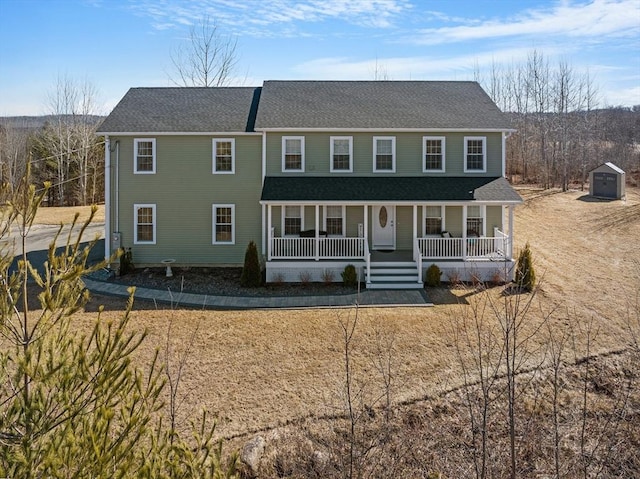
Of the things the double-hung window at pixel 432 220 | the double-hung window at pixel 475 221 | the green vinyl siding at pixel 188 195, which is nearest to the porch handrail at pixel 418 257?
the double-hung window at pixel 432 220

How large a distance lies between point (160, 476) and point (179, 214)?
1682 cm

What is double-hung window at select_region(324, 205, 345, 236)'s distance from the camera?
19781 mm

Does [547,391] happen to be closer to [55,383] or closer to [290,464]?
[290,464]

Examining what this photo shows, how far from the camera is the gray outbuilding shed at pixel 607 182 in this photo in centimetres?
3172

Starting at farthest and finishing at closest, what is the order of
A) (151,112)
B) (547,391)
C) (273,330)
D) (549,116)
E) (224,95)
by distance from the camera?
(549,116) → (224,95) → (151,112) → (273,330) → (547,391)

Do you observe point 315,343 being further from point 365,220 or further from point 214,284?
point 365,220

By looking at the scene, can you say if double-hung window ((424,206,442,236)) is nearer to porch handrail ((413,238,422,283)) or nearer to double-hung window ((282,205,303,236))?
porch handrail ((413,238,422,283))

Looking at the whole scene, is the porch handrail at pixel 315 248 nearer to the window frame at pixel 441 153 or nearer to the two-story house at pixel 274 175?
the two-story house at pixel 274 175

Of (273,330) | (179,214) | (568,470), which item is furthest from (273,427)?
(179,214)

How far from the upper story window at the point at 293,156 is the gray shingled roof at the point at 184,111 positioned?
1847 mm

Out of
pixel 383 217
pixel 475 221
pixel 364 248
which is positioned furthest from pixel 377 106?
pixel 364 248

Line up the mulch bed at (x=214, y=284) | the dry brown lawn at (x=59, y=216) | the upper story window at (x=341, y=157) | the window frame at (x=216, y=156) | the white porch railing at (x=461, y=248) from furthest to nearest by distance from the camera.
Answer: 1. the dry brown lawn at (x=59, y=216)
2. the upper story window at (x=341, y=157)
3. the window frame at (x=216, y=156)
4. the white porch railing at (x=461, y=248)
5. the mulch bed at (x=214, y=284)

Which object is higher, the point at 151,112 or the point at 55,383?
the point at 151,112

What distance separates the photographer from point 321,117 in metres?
20.3
